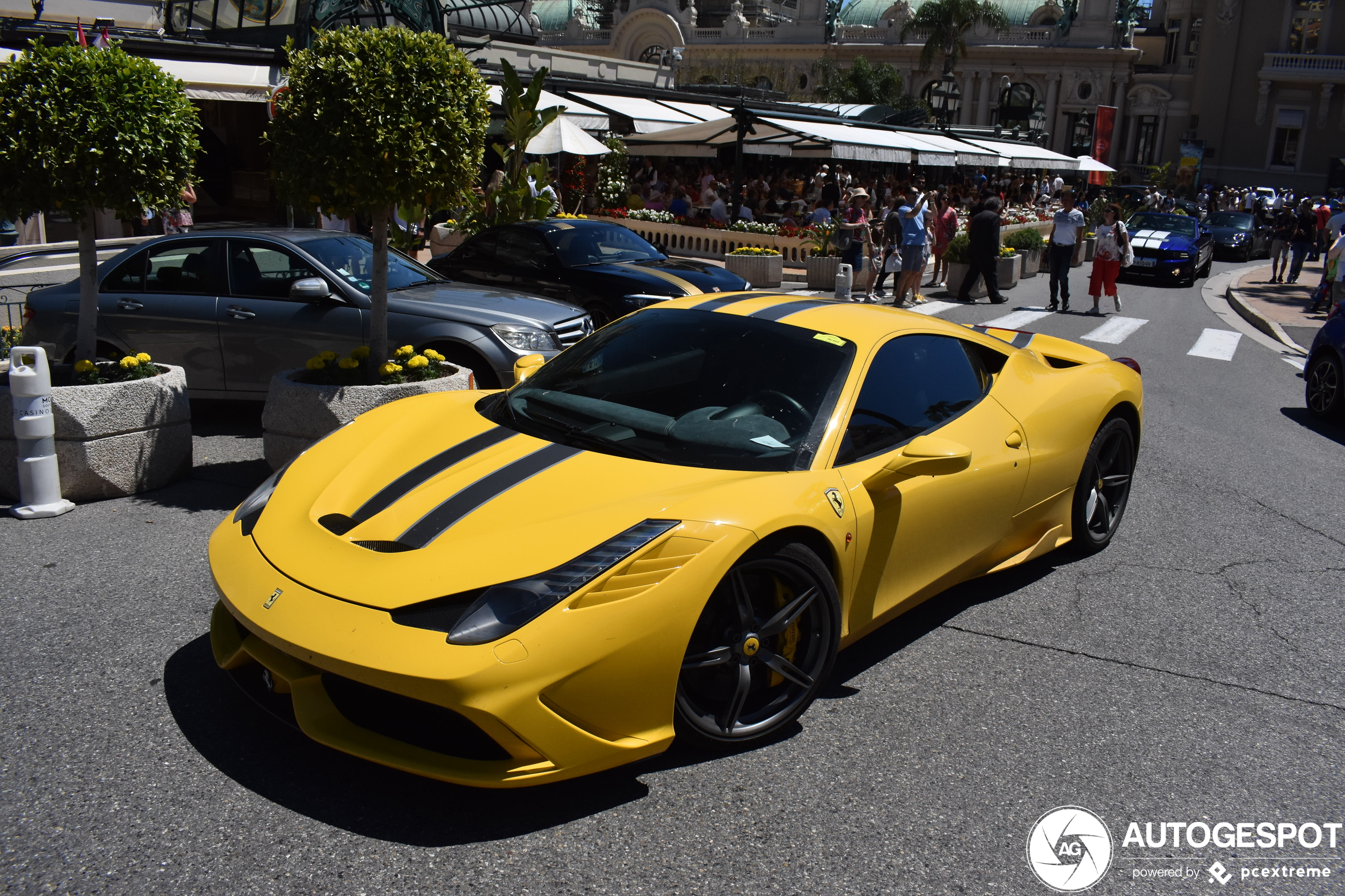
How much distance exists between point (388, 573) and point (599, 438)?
97cm

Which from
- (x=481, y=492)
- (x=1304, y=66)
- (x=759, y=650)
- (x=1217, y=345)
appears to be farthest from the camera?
(x=1304, y=66)

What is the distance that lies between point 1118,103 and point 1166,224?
55.8 metres


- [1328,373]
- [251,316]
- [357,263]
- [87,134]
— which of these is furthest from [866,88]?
[87,134]

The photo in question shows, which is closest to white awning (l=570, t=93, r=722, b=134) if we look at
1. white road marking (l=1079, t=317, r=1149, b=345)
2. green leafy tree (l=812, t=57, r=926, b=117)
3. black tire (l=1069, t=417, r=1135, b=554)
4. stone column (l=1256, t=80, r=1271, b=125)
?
white road marking (l=1079, t=317, r=1149, b=345)

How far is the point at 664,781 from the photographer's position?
121 inches

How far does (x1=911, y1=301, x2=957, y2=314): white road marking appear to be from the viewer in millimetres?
15797

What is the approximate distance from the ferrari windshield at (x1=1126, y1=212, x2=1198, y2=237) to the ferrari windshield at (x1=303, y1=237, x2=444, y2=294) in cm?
2112

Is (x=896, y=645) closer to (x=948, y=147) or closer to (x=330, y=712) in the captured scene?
(x=330, y=712)

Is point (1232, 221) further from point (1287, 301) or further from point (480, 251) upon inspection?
point (480, 251)

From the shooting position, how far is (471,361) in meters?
7.30

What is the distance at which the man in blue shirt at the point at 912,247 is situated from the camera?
15562 millimetres

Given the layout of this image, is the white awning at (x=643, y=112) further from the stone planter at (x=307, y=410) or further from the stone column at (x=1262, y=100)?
the stone column at (x=1262, y=100)

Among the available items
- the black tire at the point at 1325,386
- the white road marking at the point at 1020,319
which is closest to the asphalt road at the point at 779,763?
the black tire at the point at 1325,386

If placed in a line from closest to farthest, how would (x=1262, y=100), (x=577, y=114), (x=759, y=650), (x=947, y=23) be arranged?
(x=759, y=650) < (x=577, y=114) < (x=947, y=23) < (x=1262, y=100)
